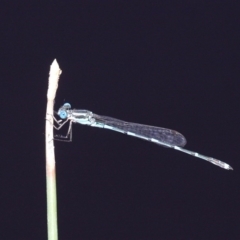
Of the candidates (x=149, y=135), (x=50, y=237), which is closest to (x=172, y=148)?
(x=149, y=135)

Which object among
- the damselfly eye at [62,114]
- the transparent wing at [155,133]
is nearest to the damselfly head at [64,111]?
the damselfly eye at [62,114]

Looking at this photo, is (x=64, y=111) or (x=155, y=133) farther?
(x=155, y=133)

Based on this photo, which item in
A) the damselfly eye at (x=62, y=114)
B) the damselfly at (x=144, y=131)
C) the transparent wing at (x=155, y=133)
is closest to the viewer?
the damselfly eye at (x=62, y=114)

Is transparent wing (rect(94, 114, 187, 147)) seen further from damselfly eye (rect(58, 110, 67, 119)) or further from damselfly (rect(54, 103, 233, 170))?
damselfly eye (rect(58, 110, 67, 119))

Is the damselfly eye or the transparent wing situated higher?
the transparent wing

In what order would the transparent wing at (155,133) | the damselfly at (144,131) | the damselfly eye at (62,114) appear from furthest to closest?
the transparent wing at (155,133), the damselfly at (144,131), the damselfly eye at (62,114)

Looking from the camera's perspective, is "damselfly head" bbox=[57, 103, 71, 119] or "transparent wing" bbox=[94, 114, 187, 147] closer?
"damselfly head" bbox=[57, 103, 71, 119]

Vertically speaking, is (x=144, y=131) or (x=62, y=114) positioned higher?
(x=144, y=131)

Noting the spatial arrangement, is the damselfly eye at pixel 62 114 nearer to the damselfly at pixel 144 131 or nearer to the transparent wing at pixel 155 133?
the damselfly at pixel 144 131

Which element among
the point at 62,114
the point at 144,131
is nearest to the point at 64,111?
the point at 62,114

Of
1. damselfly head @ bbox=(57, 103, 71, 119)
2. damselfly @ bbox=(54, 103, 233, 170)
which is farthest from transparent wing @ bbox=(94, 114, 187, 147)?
damselfly head @ bbox=(57, 103, 71, 119)

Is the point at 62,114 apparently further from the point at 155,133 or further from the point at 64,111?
the point at 155,133

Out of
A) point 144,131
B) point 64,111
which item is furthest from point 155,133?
point 64,111
